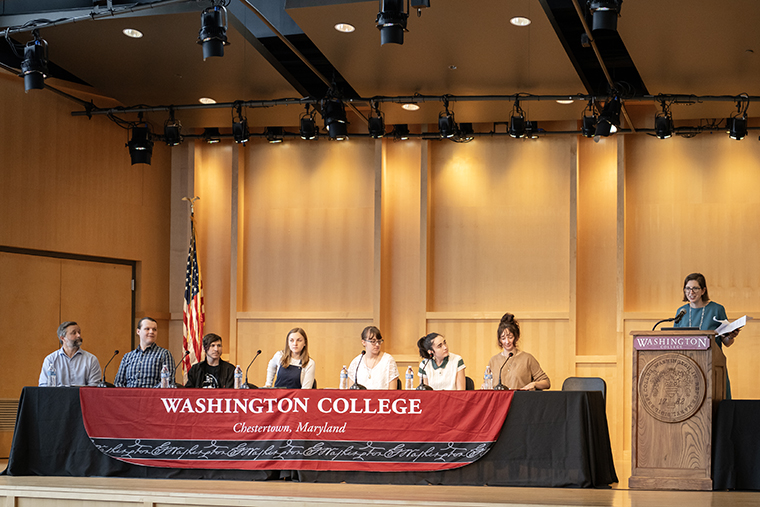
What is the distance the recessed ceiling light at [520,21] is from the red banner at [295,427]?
286 centimetres

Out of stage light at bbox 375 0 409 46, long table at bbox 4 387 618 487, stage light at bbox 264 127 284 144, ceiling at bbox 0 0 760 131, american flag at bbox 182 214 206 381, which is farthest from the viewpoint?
stage light at bbox 264 127 284 144

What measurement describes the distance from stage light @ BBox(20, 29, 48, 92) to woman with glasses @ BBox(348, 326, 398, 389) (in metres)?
3.17

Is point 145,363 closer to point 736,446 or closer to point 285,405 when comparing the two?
point 285,405

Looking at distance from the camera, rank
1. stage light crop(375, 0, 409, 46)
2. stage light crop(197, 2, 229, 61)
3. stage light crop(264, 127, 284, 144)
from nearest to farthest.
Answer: stage light crop(375, 0, 409, 46), stage light crop(197, 2, 229, 61), stage light crop(264, 127, 284, 144)

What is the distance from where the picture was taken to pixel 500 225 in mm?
9305

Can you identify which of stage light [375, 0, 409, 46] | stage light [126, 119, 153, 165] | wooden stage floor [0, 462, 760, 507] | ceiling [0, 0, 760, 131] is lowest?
wooden stage floor [0, 462, 760, 507]

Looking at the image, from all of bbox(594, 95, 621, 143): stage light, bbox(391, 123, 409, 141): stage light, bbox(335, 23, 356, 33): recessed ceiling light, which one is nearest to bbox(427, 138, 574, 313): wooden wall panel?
bbox(391, 123, 409, 141): stage light

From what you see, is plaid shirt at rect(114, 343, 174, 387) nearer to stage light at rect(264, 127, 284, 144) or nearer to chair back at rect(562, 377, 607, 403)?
chair back at rect(562, 377, 607, 403)

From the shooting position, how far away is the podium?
4938 millimetres

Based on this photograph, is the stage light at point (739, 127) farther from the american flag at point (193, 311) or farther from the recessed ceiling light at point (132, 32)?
the american flag at point (193, 311)

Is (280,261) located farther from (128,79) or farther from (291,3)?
(291,3)

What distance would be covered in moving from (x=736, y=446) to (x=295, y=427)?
2.76m

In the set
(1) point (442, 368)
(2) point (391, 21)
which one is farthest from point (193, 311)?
(2) point (391, 21)

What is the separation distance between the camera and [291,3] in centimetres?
621
